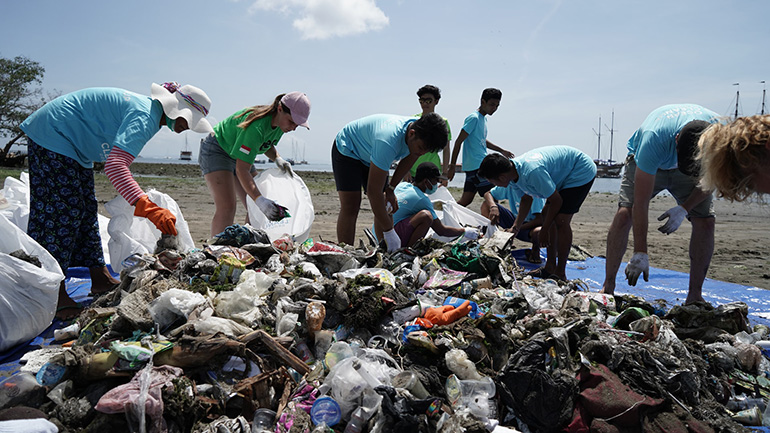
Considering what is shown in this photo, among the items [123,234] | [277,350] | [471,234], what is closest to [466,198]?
[471,234]

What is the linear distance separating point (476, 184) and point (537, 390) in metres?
4.13

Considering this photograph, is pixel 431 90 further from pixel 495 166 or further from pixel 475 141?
pixel 495 166

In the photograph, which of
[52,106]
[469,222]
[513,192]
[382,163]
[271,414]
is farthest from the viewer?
[513,192]

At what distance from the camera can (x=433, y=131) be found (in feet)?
10.1

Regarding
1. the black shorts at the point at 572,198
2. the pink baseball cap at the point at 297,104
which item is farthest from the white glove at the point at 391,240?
the black shorts at the point at 572,198

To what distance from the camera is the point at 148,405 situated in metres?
1.62

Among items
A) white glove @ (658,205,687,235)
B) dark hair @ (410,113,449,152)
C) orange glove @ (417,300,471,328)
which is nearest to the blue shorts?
white glove @ (658,205,687,235)

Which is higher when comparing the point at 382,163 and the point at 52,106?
the point at 52,106

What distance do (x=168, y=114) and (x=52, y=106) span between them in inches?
28.5

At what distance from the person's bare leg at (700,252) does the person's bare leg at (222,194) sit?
3.74 metres

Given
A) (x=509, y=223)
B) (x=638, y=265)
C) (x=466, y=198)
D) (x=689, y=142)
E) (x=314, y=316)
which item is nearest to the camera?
(x=314, y=316)

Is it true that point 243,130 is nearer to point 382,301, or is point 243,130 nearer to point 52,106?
point 52,106

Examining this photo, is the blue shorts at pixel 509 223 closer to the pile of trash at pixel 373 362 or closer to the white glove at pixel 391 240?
the white glove at pixel 391 240

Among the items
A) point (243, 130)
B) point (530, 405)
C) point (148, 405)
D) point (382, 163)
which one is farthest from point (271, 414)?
point (243, 130)
